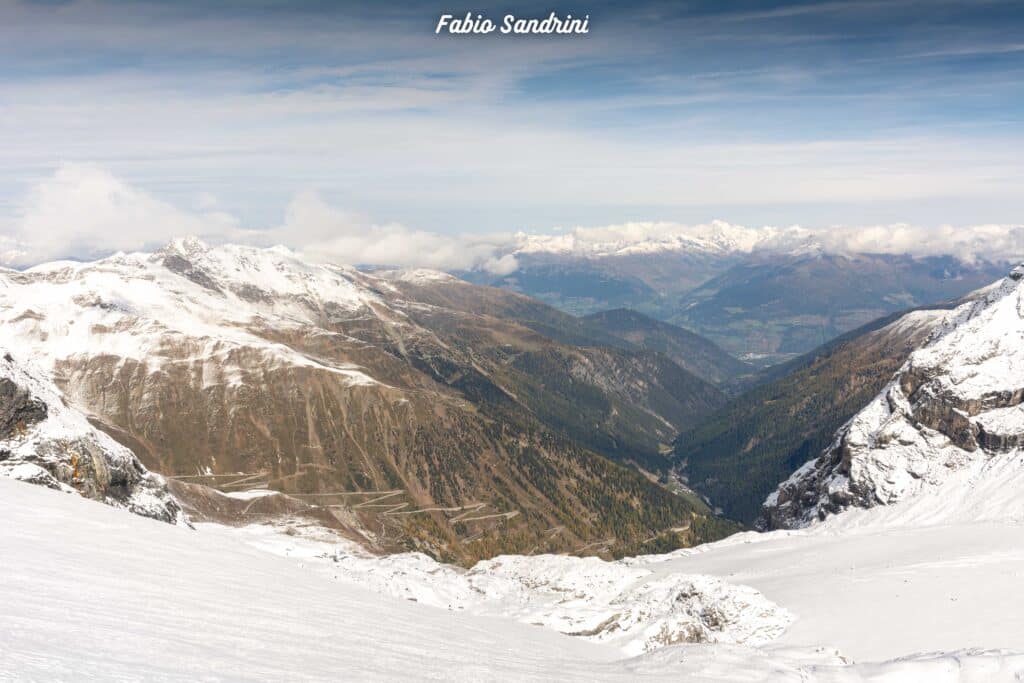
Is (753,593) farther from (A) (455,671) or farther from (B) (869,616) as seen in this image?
(A) (455,671)

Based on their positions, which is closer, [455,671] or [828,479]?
[455,671]

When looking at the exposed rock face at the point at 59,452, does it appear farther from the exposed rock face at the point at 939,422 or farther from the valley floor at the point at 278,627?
the exposed rock face at the point at 939,422

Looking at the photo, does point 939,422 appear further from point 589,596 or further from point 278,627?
point 278,627

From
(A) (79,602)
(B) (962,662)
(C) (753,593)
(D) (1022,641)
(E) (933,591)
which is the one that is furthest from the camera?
(C) (753,593)

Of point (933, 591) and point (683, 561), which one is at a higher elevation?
point (933, 591)

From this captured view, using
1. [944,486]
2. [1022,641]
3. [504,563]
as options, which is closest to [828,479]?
[944,486]

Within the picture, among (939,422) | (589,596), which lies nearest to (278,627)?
(589,596)
